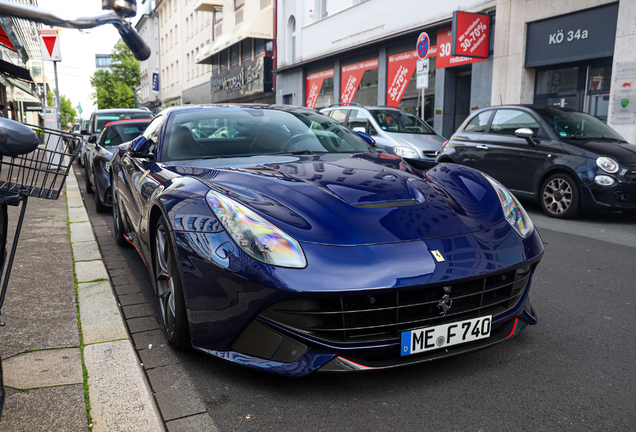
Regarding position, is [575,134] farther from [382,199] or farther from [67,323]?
[67,323]

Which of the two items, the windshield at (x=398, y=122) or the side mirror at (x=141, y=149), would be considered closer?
the side mirror at (x=141, y=149)

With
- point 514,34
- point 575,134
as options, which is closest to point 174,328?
point 575,134

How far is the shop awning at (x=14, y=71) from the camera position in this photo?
219 centimetres

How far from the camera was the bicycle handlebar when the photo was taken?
1.58 meters

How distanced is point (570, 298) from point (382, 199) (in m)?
1.79

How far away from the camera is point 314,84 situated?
23.9 meters

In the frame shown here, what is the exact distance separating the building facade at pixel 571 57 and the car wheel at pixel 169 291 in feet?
35.6

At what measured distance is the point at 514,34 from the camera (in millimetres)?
13734

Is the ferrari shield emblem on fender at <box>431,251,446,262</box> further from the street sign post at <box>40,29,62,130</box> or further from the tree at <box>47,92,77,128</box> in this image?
the tree at <box>47,92,77,128</box>

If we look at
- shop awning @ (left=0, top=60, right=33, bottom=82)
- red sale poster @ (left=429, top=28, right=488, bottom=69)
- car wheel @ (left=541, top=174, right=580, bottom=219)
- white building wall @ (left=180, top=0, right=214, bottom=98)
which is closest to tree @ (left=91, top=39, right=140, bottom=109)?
white building wall @ (left=180, top=0, right=214, bottom=98)

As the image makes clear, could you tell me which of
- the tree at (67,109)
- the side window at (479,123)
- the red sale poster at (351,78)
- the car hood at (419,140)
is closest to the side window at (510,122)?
the side window at (479,123)

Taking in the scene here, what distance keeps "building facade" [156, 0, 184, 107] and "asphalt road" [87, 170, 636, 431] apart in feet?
160

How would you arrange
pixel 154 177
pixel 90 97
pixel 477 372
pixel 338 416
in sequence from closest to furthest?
pixel 338 416
pixel 477 372
pixel 154 177
pixel 90 97

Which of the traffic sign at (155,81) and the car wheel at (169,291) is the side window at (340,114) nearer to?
the car wheel at (169,291)
